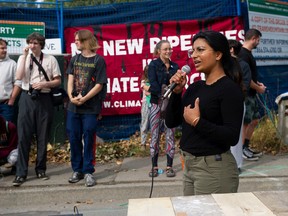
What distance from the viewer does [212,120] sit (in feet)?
11.4

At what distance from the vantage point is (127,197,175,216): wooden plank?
2.79 metres

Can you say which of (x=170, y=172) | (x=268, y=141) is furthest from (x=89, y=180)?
(x=268, y=141)

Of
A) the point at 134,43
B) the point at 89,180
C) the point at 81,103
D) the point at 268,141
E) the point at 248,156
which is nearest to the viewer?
the point at 81,103

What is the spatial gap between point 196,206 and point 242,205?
0.81 ft

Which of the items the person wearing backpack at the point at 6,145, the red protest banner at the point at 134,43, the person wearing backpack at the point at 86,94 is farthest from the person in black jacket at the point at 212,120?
the red protest banner at the point at 134,43

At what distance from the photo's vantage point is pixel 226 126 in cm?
338

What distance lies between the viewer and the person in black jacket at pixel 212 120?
3389 mm

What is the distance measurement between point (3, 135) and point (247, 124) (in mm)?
3503

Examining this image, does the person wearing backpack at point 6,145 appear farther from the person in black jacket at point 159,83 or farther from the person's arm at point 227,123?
the person's arm at point 227,123

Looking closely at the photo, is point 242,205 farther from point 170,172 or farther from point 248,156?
point 248,156

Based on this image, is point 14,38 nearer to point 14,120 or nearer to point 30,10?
point 30,10

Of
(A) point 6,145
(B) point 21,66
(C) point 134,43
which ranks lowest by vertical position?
(A) point 6,145

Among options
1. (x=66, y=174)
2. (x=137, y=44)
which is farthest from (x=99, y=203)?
(x=137, y=44)

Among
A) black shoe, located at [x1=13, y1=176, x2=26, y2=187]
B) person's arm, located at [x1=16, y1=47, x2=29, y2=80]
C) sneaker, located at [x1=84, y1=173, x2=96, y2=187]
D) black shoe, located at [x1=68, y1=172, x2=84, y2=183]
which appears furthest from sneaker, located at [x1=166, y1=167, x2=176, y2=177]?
person's arm, located at [x1=16, y1=47, x2=29, y2=80]
